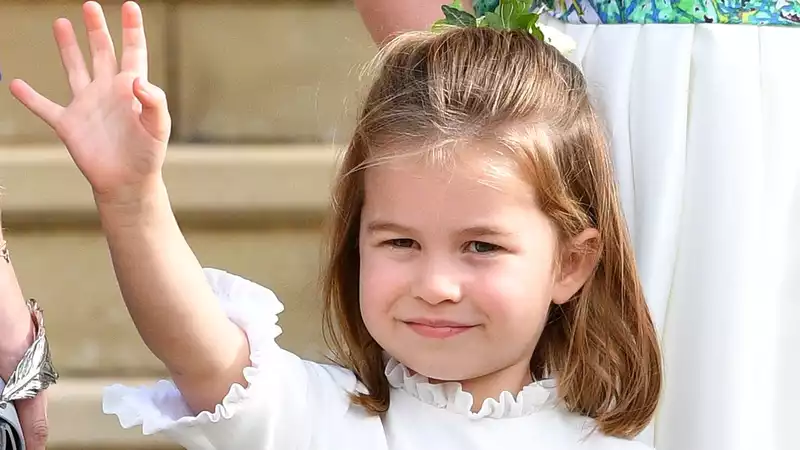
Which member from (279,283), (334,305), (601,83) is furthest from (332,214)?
(279,283)

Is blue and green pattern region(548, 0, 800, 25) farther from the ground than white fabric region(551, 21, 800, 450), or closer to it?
farther from the ground

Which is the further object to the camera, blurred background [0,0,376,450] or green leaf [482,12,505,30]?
blurred background [0,0,376,450]

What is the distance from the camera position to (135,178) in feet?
3.75

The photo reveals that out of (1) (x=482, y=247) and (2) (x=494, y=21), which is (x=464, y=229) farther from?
(2) (x=494, y=21)

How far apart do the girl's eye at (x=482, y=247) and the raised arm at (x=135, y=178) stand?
0.99 ft

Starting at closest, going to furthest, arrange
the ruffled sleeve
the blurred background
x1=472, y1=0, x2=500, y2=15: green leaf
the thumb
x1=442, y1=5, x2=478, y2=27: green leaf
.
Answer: the thumb
the ruffled sleeve
x1=442, y1=5, x2=478, y2=27: green leaf
x1=472, y1=0, x2=500, y2=15: green leaf
the blurred background

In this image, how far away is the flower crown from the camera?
1449 mm

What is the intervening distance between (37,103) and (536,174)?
57 centimetres

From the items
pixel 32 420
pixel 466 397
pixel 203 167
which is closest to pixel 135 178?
pixel 32 420

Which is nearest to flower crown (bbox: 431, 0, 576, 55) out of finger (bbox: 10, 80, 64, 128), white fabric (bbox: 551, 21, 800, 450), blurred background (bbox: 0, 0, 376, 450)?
white fabric (bbox: 551, 21, 800, 450)

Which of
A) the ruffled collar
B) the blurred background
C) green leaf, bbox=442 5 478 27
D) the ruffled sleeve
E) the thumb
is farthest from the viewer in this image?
the blurred background

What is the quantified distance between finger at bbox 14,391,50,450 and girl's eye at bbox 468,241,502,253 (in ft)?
1.62

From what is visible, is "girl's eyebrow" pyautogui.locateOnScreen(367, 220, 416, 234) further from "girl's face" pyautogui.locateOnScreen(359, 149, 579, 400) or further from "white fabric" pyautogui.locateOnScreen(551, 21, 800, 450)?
"white fabric" pyautogui.locateOnScreen(551, 21, 800, 450)

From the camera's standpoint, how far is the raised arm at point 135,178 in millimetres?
1125
